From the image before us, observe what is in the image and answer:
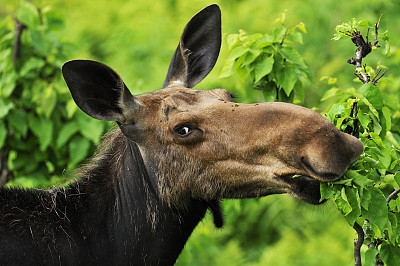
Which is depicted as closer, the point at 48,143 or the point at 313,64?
the point at 48,143

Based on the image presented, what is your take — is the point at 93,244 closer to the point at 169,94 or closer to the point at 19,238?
the point at 19,238

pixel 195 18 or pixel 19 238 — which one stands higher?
pixel 195 18

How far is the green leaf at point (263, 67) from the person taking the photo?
516cm

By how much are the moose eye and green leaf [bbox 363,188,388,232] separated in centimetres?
118

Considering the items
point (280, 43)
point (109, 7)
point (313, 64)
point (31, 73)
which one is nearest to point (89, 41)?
point (109, 7)

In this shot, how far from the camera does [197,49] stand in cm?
543

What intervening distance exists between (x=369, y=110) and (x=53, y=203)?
216 centimetres

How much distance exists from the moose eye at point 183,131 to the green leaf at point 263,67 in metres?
1.02

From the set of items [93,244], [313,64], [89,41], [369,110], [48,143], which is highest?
[369,110]

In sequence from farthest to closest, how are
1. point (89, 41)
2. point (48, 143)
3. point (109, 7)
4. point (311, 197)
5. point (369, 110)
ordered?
point (109, 7)
point (89, 41)
point (48, 143)
point (369, 110)
point (311, 197)

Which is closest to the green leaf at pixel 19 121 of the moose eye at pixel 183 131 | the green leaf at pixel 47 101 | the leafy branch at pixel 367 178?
the green leaf at pixel 47 101

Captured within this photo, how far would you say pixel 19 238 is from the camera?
172 inches

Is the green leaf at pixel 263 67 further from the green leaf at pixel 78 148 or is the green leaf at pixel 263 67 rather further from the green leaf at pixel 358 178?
the green leaf at pixel 78 148

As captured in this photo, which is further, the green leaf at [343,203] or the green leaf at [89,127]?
the green leaf at [89,127]
